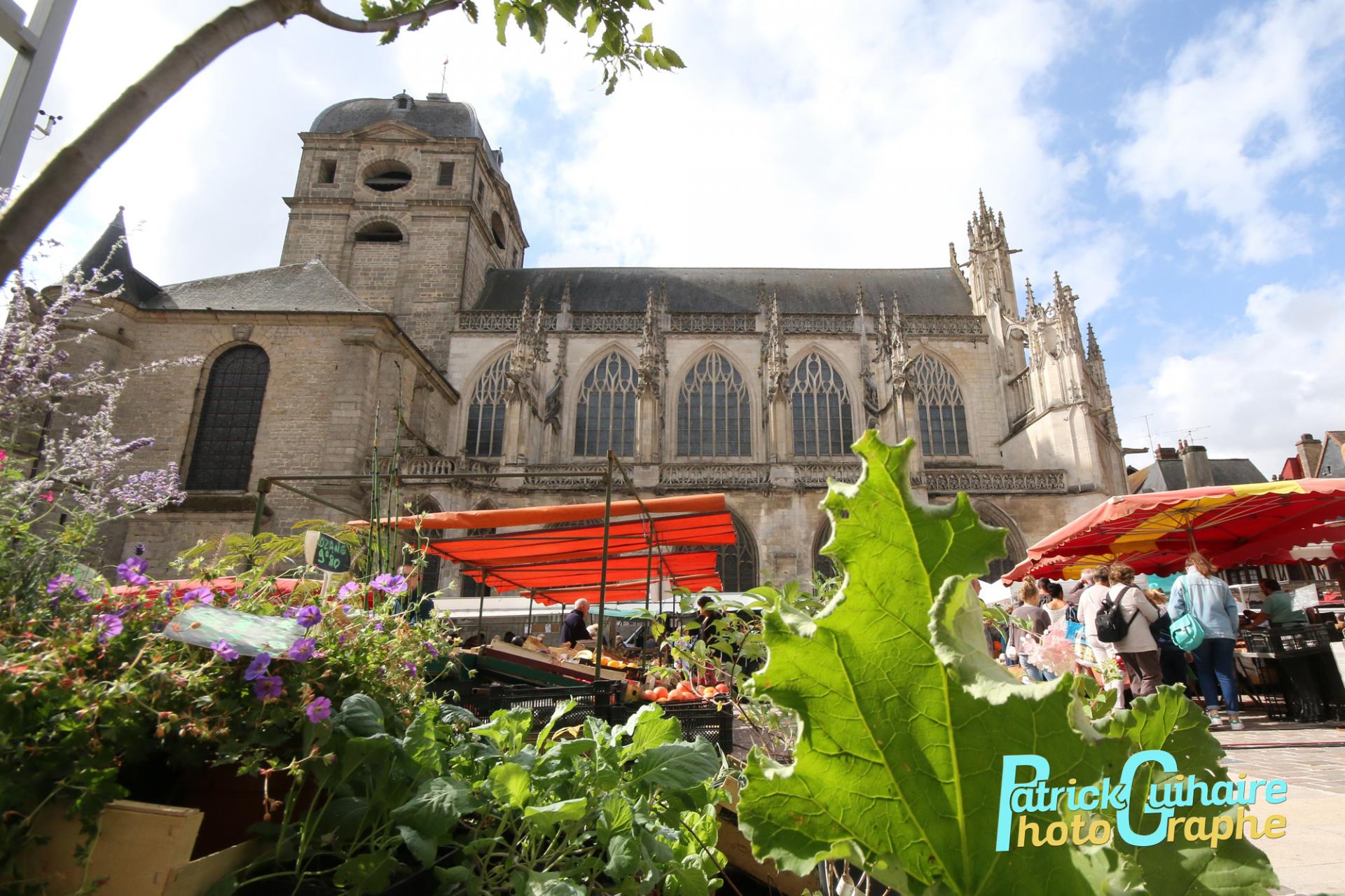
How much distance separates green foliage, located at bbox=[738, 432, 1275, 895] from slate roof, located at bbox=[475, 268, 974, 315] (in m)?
23.0

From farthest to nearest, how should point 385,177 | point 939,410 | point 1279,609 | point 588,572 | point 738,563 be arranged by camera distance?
1. point 385,177
2. point 939,410
3. point 738,563
4. point 588,572
5. point 1279,609

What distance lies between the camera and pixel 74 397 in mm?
14094

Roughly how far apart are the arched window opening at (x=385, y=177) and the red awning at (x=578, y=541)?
67.5ft

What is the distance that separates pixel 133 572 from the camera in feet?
4.61

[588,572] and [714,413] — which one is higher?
[714,413]

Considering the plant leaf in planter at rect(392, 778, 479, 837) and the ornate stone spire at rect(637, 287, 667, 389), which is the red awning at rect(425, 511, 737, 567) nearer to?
the plant leaf in planter at rect(392, 778, 479, 837)

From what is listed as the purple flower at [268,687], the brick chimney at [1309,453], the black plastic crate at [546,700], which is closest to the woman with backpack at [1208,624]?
the black plastic crate at [546,700]

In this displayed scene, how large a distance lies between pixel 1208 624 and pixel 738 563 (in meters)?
12.1

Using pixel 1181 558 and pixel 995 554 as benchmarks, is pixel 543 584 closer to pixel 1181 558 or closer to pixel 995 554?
pixel 1181 558

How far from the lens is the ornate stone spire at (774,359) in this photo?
64.5 feet

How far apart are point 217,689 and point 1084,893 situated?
4.17 ft

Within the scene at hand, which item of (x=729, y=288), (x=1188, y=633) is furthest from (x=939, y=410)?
(x=1188, y=633)

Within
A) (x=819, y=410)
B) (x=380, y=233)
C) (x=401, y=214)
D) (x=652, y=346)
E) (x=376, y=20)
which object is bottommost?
(x=376, y=20)

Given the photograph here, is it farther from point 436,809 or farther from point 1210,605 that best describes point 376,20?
point 1210,605
